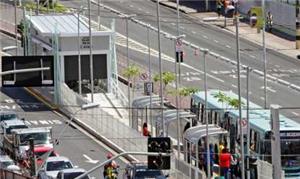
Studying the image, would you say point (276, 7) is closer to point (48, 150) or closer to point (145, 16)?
point (145, 16)

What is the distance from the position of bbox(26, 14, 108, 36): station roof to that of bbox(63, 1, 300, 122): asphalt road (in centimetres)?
643

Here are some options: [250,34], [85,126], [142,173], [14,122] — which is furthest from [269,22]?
[142,173]

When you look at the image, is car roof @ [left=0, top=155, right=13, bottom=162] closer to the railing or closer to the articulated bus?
the railing

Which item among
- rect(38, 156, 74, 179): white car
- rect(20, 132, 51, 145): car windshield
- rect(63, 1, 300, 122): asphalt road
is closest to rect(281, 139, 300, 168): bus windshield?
rect(38, 156, 74, 179): white car

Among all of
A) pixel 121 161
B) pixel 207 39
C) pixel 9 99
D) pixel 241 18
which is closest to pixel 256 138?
pixel 121 161

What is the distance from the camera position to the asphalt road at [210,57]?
8231 centimetres

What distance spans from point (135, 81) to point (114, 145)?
55.3 ft

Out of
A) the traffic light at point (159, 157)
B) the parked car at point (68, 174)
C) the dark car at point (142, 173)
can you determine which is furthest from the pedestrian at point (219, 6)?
the traffic light at point (159, 157)

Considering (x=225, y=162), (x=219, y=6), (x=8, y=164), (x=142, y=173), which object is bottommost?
(x=8, y=164)

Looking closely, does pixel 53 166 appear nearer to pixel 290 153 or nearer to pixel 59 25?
pixel 290 153

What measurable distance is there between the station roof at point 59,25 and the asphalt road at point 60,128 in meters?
4.25

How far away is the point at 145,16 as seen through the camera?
10625 centimetres

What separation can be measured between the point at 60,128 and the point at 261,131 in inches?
659

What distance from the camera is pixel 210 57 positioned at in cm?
9431
